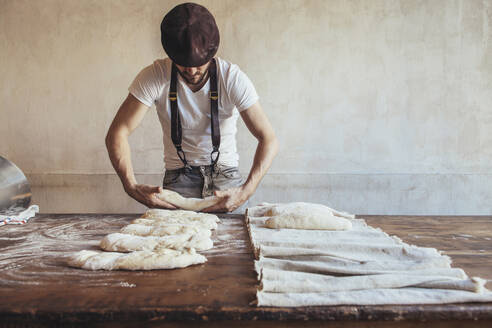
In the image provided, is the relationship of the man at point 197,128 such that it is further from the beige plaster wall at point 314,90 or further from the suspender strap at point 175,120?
the beige plaster wall at point 314,90

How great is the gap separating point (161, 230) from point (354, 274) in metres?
0.79

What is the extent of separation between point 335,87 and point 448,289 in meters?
2.86

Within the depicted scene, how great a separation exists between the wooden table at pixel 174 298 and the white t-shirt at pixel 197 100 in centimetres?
96

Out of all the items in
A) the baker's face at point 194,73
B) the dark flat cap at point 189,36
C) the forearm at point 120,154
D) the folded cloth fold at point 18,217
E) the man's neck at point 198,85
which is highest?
the dark flat cap at point 189,36

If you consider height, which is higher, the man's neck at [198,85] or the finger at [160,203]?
the man's neck at [198,85]

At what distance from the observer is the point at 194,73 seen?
6.47 feet

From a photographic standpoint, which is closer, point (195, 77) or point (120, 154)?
point (195, 77)

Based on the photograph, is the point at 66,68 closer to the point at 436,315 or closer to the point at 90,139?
the point at 90,139

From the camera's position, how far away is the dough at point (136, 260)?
3.83ft

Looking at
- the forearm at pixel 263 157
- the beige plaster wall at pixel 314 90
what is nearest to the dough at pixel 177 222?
the forearm at pixel 263 157

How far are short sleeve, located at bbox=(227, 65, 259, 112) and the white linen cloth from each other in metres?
0.98

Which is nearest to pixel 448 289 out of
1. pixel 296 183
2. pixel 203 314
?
pixel 203 314

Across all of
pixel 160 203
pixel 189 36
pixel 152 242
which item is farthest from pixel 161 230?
pixel 189 36

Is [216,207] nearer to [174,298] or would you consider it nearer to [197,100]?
[197,100]
